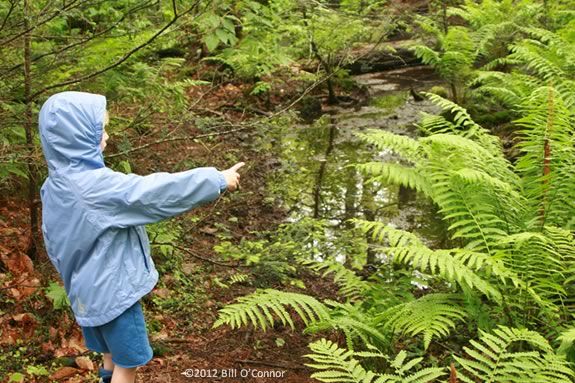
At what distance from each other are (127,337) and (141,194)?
707mm

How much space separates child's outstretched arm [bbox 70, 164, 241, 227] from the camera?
104 inches

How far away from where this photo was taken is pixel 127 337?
284cm

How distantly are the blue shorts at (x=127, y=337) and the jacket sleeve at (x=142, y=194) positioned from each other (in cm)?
46

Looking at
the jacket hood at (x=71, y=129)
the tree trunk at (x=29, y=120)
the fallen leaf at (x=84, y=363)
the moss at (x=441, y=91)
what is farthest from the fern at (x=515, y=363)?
the moss at (x=441, y=91)

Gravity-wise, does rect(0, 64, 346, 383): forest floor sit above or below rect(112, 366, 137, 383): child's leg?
below

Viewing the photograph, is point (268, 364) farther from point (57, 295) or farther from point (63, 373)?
point (57, 295)

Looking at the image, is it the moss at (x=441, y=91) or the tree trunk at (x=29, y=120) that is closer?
the tree trunk at (x=29, y=120)

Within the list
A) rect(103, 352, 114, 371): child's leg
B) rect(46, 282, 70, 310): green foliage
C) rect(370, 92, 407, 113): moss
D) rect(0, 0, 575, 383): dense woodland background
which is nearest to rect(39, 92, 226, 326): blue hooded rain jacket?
rect(103, 352, 114, 371): child's leg

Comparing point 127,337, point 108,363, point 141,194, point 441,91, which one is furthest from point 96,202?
point 441,91

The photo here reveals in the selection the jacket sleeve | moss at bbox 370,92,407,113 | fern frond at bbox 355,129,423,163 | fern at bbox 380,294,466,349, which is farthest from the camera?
moss at bbox 370,92,407,113

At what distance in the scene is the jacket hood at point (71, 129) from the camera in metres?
2.66

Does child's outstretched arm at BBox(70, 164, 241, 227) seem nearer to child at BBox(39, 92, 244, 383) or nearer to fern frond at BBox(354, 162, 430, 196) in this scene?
child at BBox(39, 92, 244, 383)

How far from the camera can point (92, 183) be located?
266 centimetres

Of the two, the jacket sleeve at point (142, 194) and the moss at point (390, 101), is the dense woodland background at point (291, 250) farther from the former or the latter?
the moss at point (390, 101)
